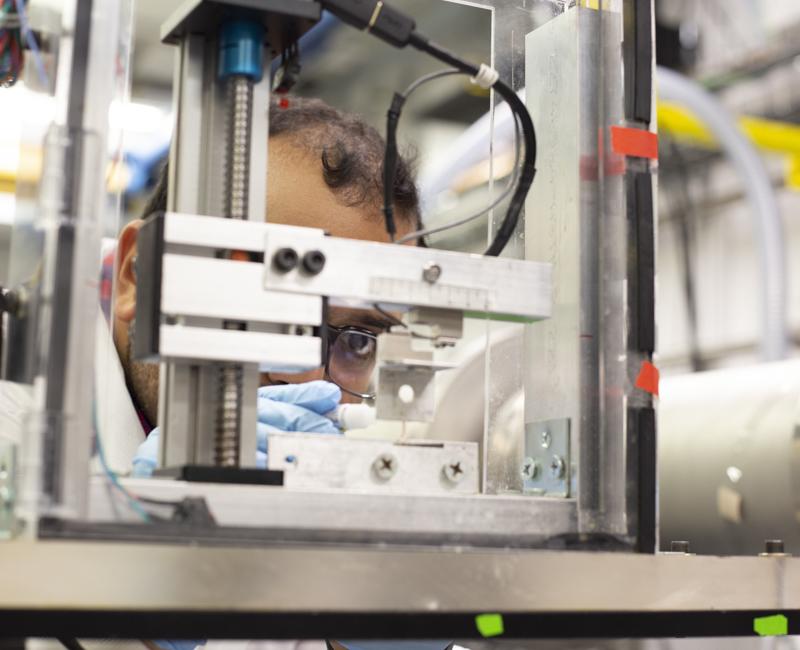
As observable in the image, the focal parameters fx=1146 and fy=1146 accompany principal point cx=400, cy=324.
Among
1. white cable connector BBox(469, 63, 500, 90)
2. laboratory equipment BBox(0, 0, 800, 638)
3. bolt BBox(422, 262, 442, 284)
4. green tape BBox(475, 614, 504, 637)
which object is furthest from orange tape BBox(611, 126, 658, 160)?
green tape BBox(475, 614, 504, 637)

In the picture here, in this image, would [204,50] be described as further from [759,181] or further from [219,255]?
[759,181]

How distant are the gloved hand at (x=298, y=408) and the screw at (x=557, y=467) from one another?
0.62 feet

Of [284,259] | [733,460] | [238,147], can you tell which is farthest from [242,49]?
[733,460]

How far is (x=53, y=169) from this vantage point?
2.43 ft

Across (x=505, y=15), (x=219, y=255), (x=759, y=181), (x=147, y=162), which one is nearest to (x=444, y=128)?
(x=147, y=162)

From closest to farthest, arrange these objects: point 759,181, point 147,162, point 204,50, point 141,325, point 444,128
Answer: point 141,325, point 204,50, point 759,181, point 147,162, point 444,128

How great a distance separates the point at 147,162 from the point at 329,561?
350cm

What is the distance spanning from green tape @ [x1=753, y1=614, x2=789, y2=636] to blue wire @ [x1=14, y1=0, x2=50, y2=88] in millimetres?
639

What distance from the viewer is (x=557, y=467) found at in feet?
3.22

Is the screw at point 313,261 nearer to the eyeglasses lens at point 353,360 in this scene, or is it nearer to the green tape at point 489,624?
the green tape at point 489,624

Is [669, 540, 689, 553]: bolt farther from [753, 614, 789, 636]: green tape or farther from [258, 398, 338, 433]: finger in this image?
[258, 398, 338, 433]: finger

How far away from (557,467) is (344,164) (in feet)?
1.91

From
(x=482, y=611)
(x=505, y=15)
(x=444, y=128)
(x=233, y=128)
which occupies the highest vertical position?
(x=444, y=128)

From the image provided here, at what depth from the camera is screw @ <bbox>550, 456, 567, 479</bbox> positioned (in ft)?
3.19
